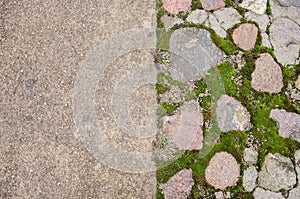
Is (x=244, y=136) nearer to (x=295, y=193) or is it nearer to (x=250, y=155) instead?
(x=250, y=155)

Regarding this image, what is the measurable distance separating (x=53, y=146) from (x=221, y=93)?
121 centimetres

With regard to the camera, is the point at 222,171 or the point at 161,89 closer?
the point at 222,171

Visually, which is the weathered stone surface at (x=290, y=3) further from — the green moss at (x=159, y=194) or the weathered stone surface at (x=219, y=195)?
the green moss at (x=159, y=194)

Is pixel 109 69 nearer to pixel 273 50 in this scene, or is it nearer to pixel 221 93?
pixel 221 93

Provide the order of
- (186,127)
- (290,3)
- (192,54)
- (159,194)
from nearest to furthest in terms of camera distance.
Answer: (159,194) → (186,127) → (192,54) → (290,3)

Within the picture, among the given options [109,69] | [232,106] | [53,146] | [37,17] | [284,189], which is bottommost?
[284,189]

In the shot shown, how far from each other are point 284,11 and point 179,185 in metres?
1.48

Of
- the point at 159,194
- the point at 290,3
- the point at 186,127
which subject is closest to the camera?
the point at 159,194

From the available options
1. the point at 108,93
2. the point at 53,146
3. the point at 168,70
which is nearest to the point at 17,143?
the point at 53,146

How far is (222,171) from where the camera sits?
2.72 meters

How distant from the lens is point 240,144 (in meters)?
2.77

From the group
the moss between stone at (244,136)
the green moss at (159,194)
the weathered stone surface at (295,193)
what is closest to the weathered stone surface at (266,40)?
the moss between stone at (244,136)

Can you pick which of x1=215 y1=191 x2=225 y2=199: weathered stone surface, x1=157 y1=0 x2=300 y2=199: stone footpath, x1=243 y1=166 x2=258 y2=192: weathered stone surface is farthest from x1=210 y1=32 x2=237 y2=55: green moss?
x1=215 y1=191 x2=225 y2=199: weathered stone surface

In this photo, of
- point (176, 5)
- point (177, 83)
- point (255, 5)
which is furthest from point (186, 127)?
point (255, 5)
